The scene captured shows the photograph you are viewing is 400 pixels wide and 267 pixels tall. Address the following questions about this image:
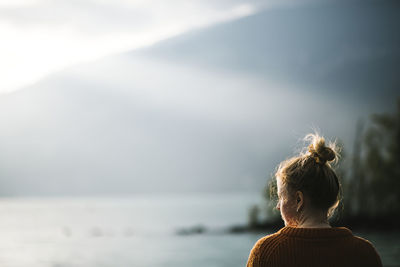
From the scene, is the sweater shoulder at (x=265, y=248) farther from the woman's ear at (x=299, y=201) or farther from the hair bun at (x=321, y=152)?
the hair bun at (x=321, y=152)

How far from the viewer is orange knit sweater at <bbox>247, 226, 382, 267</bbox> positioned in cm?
151

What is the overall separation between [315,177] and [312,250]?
0.24m

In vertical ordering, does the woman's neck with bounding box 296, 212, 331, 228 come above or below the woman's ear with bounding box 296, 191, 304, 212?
below

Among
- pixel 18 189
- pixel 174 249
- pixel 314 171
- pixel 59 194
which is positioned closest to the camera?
pixel 314 171

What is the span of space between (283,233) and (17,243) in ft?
135

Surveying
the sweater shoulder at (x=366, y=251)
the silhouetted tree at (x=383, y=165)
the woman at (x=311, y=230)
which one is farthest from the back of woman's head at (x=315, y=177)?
the silhouetted tree at (x=383, y=165)

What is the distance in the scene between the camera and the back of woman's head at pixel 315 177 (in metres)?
1.53

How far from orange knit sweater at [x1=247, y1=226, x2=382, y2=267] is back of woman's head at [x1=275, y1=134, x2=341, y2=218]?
0.10 meters

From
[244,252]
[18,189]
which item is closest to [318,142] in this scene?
[244,252]

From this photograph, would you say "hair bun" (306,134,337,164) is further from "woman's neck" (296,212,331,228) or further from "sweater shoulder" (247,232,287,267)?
"sweater shoulder" (247,232,287,267)

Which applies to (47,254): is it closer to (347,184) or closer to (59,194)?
(347,184)

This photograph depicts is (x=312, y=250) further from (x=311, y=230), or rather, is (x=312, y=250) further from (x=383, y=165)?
(x=383, y=165)

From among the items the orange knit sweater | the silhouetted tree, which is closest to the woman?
the orange knit sweater

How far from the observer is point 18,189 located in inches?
6791
